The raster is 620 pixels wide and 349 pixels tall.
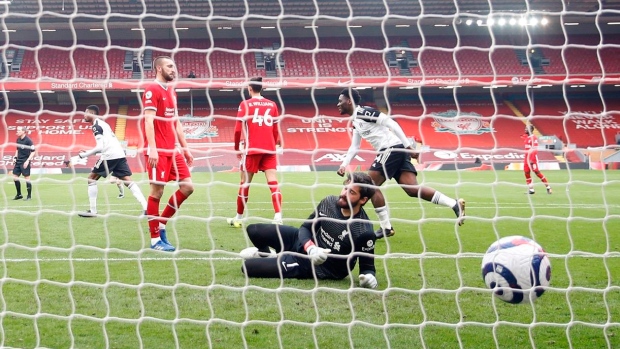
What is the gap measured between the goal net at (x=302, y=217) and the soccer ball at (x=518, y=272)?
0.9 inches

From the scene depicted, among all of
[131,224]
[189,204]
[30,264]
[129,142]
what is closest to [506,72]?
[129,142]

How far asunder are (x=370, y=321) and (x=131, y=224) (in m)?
5.43

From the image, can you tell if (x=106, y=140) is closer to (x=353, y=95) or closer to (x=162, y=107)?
(x=162, y=107)

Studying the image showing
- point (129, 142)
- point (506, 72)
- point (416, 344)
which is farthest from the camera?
point (506, 72)

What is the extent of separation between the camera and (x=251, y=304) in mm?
4367

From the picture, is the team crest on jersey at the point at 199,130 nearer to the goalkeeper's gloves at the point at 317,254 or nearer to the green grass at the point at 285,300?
the green grass at the point at 285,300

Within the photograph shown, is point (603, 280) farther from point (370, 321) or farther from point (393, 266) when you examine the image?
point (370, 321)

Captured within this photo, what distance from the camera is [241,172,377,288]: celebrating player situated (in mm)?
4742

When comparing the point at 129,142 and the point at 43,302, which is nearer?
the point at 43,302

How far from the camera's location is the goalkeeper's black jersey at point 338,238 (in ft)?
15.8

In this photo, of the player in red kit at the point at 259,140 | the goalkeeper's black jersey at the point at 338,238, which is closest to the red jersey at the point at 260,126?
the player in red kit at the point at 259,140

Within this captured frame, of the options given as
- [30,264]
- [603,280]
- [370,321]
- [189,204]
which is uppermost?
[370,321]

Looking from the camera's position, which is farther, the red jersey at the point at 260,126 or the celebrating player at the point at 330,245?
the red jersey at the point at 260,126

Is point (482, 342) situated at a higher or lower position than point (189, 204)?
higher
